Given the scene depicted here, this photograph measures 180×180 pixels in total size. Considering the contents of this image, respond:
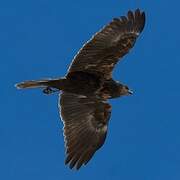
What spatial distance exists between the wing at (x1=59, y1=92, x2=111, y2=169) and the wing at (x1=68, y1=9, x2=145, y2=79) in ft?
2.81

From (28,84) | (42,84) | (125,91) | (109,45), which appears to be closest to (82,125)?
(125,91)

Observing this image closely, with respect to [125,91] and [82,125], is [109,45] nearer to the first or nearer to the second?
[125,91]

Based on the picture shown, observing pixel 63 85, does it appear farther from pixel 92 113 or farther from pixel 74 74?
pixel 92 113

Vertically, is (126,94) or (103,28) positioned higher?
(103,28)

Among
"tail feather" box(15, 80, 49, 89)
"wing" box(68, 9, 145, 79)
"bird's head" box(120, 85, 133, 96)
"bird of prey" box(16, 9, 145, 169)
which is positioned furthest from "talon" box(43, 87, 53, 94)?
"bird's head" box(120, 85, 133, 96)

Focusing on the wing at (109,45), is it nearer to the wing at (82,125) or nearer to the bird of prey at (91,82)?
the bird of prey at (91,82)

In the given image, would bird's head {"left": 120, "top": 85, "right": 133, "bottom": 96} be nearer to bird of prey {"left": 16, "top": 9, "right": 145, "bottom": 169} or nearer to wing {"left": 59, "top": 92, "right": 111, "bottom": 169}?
bird of prey {"left": 16, "top": 9, "right": 145, "bottom": 169}

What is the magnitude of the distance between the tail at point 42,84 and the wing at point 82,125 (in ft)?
1.55

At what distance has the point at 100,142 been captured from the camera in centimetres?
1652

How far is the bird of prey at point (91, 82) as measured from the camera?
16.0m

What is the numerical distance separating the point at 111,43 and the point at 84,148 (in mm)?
2519

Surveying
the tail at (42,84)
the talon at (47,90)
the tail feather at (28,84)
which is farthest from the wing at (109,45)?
the tail feather at (28,84)

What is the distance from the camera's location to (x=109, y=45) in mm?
16344

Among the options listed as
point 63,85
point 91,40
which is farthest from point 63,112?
point 91,40
